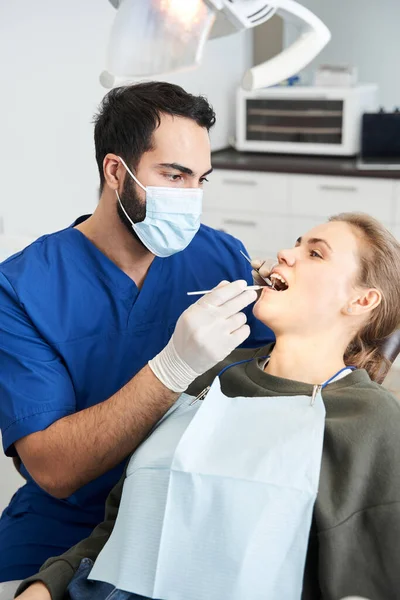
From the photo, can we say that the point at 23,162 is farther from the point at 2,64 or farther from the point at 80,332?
the point at 80,332

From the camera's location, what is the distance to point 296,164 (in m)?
3.79

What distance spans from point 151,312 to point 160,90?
19.9 inches

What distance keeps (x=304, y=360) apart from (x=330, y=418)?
0.68 ft

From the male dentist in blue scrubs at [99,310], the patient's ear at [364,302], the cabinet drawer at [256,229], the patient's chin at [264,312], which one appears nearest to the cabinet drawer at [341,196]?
the cabinet drawer at [256,229]

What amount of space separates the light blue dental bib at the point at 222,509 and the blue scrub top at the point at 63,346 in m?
0.33

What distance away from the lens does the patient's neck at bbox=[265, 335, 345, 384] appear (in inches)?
59.2

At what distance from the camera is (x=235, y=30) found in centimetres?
131

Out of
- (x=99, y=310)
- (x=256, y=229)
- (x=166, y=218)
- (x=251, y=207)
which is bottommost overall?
(x=256, y=229)

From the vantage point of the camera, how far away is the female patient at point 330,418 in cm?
117

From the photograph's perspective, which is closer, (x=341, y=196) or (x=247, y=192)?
(x=341, y=196)

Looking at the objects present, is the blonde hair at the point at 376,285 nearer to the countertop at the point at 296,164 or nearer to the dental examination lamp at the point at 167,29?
the dental examination lamp at the point at 167,29

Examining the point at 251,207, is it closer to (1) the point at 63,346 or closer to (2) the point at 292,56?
(1) the point at 63,346

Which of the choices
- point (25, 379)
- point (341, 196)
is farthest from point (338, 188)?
point (25, 379)

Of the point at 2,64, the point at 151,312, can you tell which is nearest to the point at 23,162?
the point at 2,64
